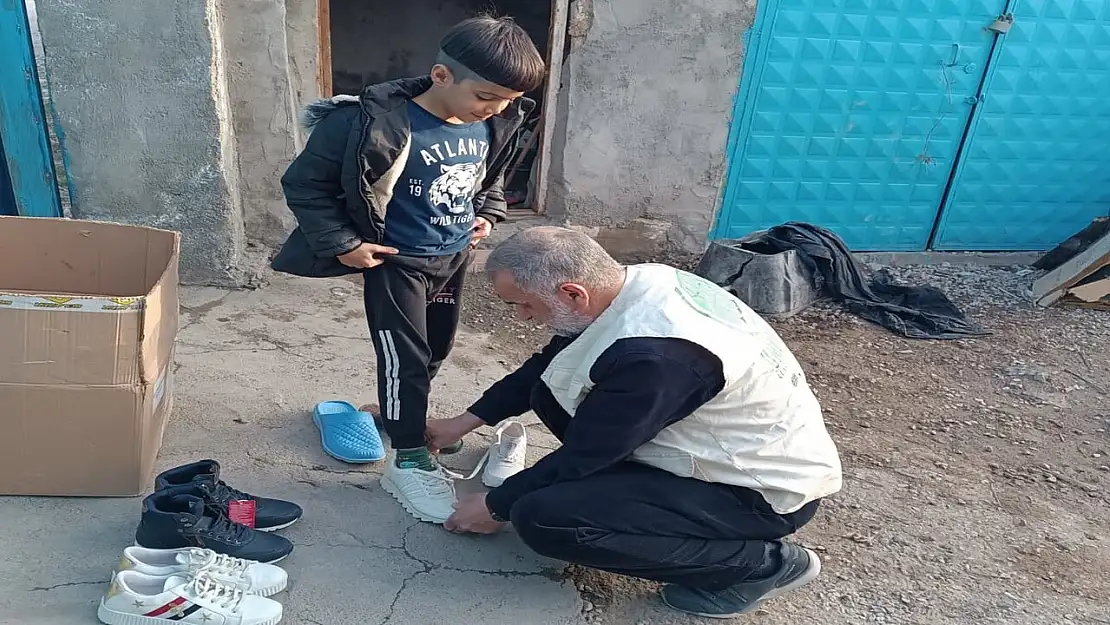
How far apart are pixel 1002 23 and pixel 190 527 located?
490cm

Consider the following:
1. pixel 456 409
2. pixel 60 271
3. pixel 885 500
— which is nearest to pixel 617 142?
pixel 456 409

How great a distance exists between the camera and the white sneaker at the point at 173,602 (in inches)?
73.0

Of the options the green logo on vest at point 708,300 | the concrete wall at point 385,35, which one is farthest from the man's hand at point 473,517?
the concrete wall at point 385,35

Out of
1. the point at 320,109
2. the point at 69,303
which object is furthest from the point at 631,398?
the point at 69,303

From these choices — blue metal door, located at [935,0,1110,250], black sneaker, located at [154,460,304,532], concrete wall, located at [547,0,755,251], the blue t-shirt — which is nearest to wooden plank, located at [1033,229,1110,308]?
blue metal door, located at [935,0,1110,250]

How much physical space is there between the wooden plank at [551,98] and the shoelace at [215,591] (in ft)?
10.6

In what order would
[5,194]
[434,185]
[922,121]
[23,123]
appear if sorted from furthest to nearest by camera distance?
1. [922,121]
2. [5,194]
3. [23,123]
4. [434,185]

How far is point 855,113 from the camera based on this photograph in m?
4.97

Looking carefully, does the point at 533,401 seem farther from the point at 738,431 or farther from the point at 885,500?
the point at 885,500

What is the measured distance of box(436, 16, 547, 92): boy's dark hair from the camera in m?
2.14

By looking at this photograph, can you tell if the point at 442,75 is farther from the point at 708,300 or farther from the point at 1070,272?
the point at 1070,272

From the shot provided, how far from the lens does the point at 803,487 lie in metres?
2.02

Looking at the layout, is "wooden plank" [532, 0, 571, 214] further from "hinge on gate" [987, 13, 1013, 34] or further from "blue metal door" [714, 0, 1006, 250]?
"hinge on gate" [987, 13, 1013, 34]

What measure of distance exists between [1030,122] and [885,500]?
344 cm
